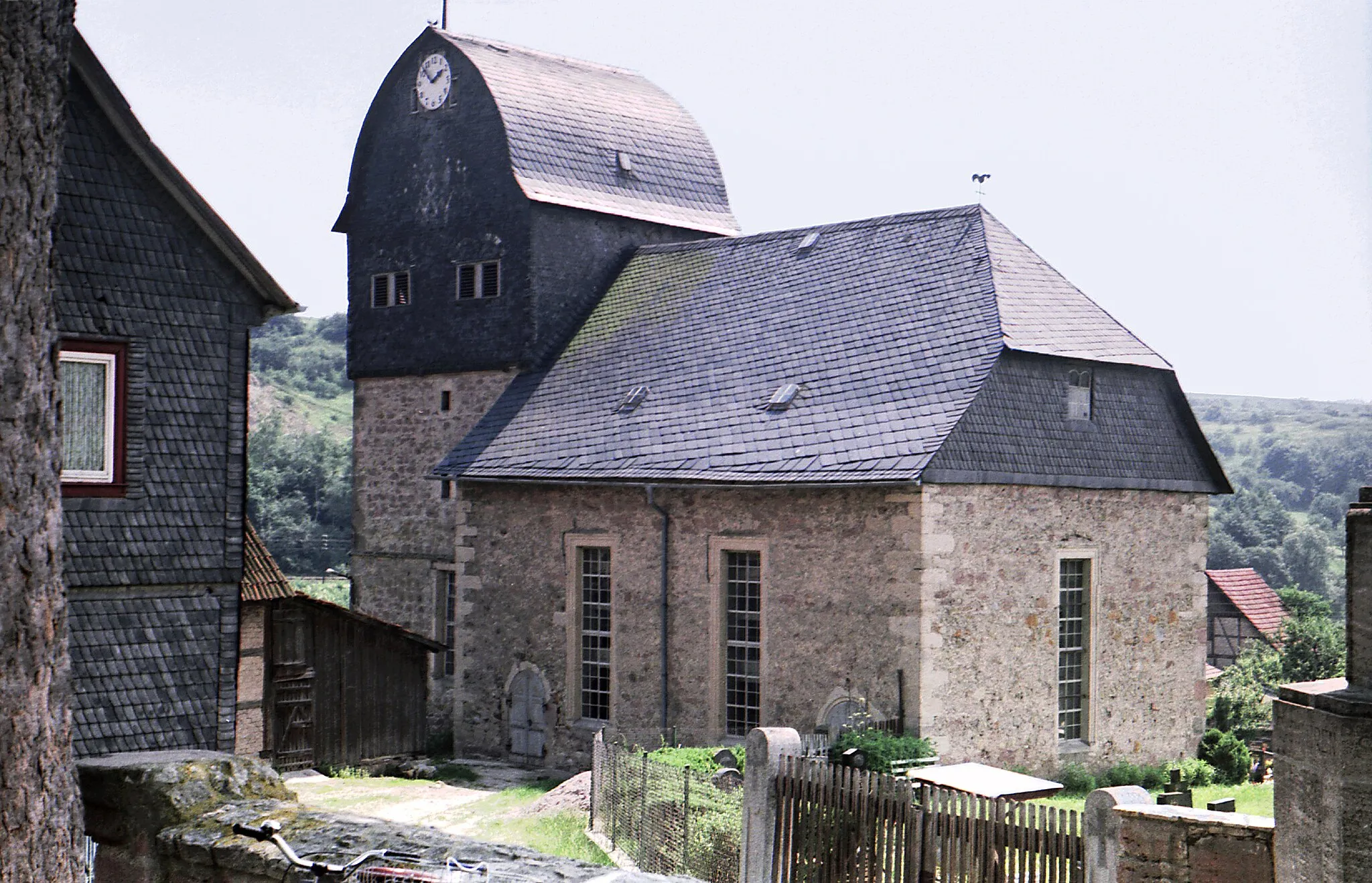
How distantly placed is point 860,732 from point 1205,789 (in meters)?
5.50

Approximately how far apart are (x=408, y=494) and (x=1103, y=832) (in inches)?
774

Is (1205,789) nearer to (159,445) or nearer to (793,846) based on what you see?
(793,846)

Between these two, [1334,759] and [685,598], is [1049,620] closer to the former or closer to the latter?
[685,598]

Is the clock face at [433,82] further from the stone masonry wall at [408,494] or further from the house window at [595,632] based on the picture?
the house window at [595,632]

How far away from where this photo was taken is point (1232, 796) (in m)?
17.8

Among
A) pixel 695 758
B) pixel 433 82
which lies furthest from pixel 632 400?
pixel 433 82

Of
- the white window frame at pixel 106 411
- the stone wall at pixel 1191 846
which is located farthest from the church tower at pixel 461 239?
the stone wall at pixel 1191 846

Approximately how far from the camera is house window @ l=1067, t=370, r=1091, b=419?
1948 cm

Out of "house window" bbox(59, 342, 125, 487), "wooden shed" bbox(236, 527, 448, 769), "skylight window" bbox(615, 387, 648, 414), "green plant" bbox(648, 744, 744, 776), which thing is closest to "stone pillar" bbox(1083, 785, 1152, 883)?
"green plant" bbox(648, 744, 744, 776)

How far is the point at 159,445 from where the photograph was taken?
13453mm

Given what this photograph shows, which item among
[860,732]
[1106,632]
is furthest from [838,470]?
[1106,632]

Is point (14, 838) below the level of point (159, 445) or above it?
below

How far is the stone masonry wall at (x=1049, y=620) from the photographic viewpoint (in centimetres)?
1759

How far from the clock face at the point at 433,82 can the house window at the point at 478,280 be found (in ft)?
10.6
